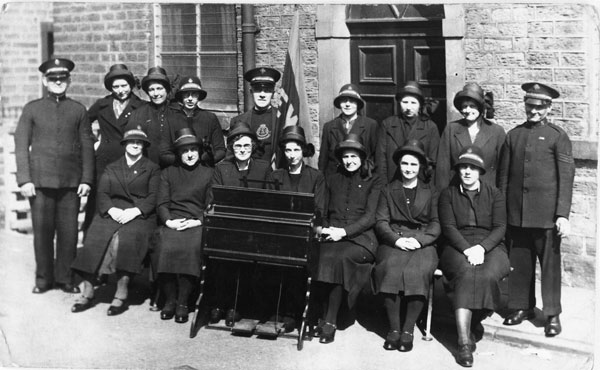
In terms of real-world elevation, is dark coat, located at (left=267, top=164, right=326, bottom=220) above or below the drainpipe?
below

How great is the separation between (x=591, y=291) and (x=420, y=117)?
217 centimetres

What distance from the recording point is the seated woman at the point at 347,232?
598cm

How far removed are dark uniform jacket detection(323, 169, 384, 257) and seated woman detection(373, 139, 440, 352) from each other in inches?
3.6

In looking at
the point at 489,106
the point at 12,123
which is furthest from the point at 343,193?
the point at 12,123

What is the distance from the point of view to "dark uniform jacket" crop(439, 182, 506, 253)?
5824mm

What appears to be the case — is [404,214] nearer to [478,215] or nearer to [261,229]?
[478,215]

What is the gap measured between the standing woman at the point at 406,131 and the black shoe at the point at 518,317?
143 centimetres

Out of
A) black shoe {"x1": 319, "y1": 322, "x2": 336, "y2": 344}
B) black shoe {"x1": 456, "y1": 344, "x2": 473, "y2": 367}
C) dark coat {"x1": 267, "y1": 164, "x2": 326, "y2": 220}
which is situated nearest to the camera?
black shoe {"x1": 456, "y1": 344, "x2": 473, "y2": 367}

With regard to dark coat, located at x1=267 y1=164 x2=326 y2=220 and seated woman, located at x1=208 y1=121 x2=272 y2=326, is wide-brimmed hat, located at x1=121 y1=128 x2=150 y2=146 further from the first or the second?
dark coat, located at x1=267 y1=164 x2=326 y2=220

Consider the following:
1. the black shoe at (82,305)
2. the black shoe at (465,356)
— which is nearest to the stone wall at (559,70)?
the black shoe at (465,356)

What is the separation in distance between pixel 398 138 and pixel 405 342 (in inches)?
69.6

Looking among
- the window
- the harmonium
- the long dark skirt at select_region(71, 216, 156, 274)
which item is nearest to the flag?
the harmonium

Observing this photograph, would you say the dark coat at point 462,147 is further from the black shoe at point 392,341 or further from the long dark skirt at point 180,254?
the long dark skirt at point 180,254

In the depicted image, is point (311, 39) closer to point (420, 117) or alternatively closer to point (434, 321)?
point (420, 117)
